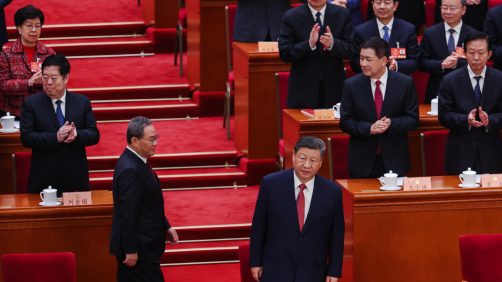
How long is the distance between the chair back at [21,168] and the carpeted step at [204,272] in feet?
3.55

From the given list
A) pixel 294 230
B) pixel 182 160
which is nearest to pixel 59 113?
pixel 294 230

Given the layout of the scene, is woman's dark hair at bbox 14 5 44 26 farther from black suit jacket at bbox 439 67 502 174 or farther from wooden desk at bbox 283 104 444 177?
black suit jacket at bbox 439 67 502 174

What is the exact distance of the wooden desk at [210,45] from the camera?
9.74 m

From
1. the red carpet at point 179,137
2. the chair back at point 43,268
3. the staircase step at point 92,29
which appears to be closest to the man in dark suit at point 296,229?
the chair back at point 43,268

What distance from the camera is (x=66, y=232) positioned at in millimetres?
6656

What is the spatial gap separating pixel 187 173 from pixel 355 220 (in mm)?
2489

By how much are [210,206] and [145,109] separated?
1605mm

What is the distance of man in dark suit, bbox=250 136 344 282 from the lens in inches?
235

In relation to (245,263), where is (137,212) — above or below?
above

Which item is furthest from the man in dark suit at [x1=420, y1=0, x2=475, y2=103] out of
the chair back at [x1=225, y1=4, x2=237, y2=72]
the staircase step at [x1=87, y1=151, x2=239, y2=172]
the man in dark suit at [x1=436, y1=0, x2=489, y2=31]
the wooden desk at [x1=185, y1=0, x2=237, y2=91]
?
the wooden desk at [x1=185, y1=0, x2=237, y2=91]

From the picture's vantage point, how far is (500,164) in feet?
24.0

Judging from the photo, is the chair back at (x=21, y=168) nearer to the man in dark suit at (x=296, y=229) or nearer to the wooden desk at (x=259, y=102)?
the man in dark suit at (x=296, y=229)

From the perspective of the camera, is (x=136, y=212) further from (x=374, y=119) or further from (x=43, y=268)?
(x=374, y=119)

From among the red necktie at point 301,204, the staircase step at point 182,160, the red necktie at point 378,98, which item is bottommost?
the staircase step at point 182,160
